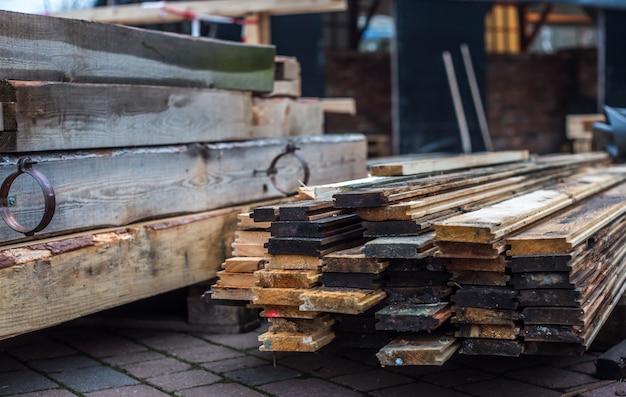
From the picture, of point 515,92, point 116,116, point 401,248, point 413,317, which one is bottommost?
point 413,317

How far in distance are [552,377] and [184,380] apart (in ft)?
5.12

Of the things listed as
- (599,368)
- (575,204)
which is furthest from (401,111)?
(599,368)

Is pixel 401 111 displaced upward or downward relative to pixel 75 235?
upward

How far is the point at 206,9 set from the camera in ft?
21.4

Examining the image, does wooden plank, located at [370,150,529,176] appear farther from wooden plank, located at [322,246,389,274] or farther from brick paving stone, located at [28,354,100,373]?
brick paving stone, located at [28,354,100,373]

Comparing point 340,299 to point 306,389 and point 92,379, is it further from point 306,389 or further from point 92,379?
point 92,379

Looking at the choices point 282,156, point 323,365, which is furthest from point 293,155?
point 323,365

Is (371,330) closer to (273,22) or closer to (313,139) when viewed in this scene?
(313,139)

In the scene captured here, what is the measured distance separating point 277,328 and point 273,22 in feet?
19.2

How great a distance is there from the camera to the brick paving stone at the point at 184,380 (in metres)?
3.41

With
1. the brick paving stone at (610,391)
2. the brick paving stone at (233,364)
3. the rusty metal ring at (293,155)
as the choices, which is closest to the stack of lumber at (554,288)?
the brick paving stone at (610,391)

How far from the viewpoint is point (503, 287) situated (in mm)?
2771

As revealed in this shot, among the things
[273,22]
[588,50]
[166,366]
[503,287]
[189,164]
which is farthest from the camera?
[588,50]

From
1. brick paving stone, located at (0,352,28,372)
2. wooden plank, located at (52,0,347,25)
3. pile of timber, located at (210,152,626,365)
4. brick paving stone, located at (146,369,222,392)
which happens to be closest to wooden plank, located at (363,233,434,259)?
pile of timber, located at (210,152,626,365)
